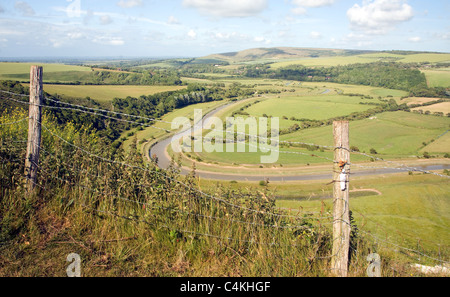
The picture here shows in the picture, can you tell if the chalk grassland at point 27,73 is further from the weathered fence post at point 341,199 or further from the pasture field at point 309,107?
the weathered fence post at point 341,199

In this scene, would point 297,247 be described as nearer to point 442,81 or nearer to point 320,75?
point 442,81

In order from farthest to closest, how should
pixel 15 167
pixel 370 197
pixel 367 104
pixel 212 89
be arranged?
1. pixel 212 89
2. pixel 367 104
3. pixel 370 197
4. pixel 15 167

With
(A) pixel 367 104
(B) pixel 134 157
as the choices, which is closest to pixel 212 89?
(A) pixel 367 104

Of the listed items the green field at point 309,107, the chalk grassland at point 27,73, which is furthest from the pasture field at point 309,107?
the chalk grassland at point 27,73

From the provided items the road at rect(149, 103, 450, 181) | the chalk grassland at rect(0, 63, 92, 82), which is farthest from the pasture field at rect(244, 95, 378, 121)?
the chalk grassland at rect(0, 63, 92, 82)

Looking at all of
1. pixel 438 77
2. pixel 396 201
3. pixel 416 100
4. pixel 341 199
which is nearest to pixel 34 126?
pixel 341 199

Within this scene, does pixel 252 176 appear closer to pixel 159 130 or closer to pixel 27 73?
pixel 159 130
